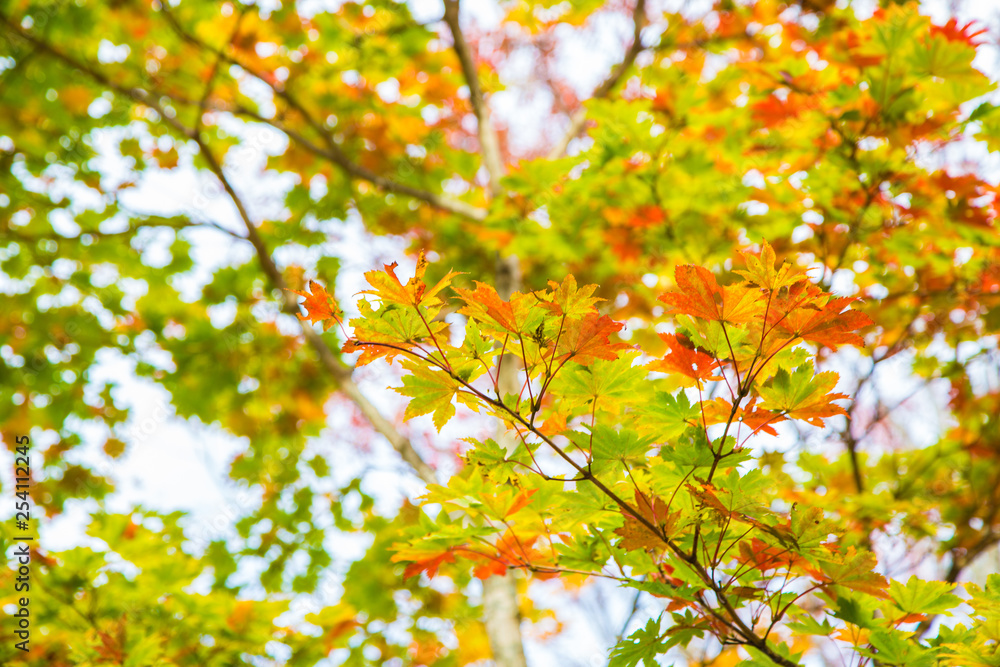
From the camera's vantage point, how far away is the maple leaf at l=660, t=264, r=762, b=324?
1008 mm

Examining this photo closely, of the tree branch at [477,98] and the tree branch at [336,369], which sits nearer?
the tree branch at [336,369]

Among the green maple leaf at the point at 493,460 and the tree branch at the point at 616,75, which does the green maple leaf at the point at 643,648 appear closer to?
the green maple leaf at the point at 493,460

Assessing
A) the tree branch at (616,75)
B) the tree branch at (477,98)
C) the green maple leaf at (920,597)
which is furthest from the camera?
the tree branch at (616,75)

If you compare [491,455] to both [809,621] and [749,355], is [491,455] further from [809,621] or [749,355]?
[809,621]

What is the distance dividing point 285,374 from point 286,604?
6.42ft

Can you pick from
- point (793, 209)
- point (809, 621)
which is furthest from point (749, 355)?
point (793, 209)

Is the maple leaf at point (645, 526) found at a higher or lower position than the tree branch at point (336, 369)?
lower

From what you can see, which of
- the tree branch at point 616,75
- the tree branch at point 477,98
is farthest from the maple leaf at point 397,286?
the tree branch at point 616,75

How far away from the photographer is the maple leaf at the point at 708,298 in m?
1.01

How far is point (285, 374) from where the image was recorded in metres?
3.96

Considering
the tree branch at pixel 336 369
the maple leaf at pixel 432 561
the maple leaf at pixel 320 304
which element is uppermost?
the tree branch at pixel 336 369

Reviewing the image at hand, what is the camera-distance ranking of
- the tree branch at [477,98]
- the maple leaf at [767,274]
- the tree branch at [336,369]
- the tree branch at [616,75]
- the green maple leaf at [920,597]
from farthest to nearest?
the tree branch at [616,75] → the tree branch at [477,98] → the tree branch at [336,369] → the green maple leaf at [920,597] → the maple leaf at [767,274]

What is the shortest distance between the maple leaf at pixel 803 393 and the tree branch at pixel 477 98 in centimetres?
255

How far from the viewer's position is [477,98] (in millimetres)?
3574
